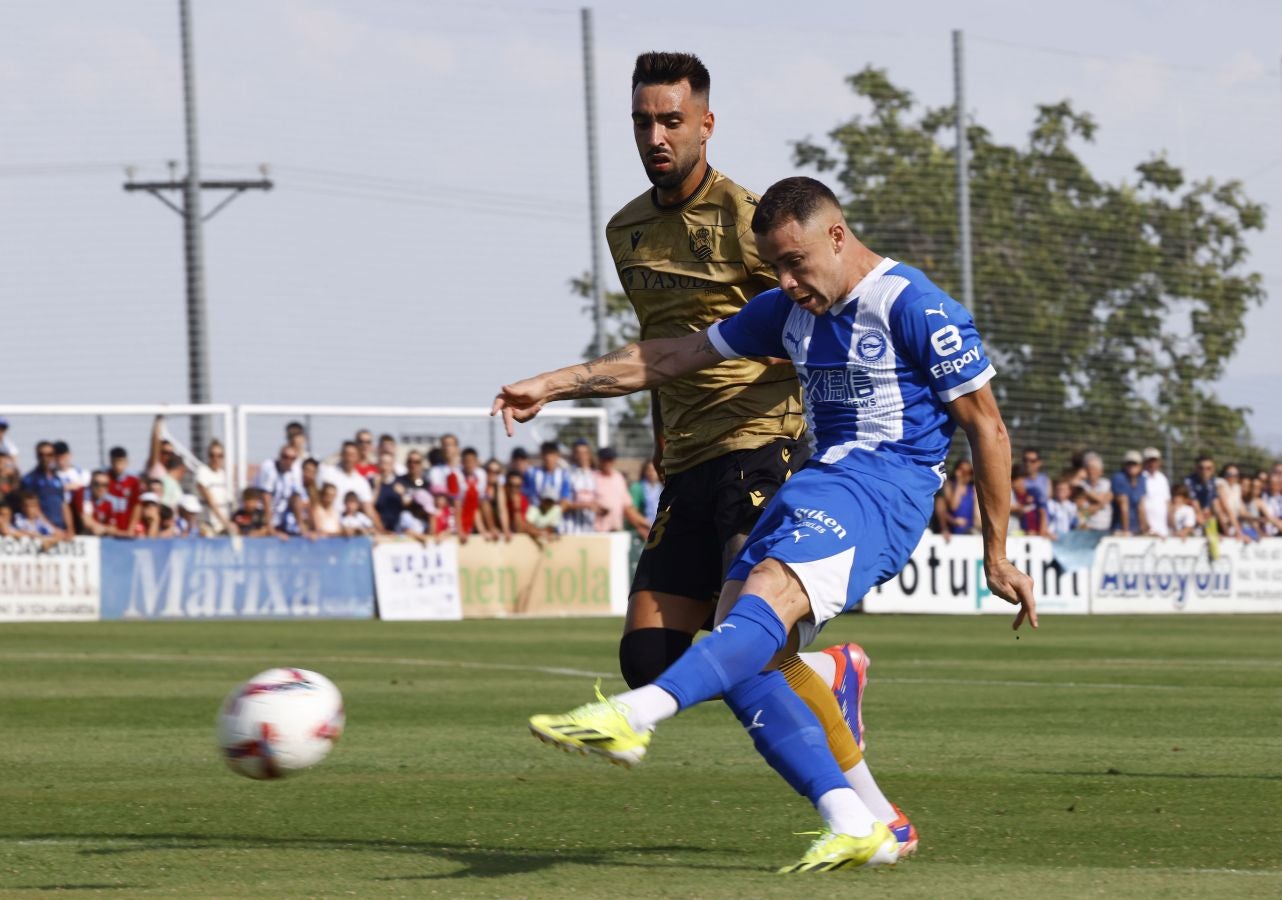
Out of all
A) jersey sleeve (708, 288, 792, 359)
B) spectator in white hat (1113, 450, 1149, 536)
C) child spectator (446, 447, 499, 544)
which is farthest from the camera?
spectator in white hat (1113, 450, 1149, 536)

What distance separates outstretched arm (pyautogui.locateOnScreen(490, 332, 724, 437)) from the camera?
630 cm

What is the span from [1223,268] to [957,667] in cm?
2286

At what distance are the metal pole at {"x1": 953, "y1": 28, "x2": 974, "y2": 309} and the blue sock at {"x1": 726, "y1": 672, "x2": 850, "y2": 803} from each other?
27.1 m

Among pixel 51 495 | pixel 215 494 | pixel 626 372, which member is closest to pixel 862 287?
pixel 626 372

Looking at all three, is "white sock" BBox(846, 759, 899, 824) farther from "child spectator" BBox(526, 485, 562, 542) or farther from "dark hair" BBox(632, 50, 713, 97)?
"child spectator" BBox(526, 485, 562, 542)

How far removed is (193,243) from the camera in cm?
3089

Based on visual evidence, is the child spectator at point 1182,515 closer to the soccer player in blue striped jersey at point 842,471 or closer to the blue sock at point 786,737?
the soccer player in blue striped jersey at point 842,471

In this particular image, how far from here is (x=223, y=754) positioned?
250 inches

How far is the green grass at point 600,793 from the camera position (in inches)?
225

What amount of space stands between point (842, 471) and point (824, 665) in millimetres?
1127

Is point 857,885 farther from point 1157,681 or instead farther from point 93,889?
point 1157,681

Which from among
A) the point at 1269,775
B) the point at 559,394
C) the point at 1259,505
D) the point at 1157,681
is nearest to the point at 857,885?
the point at 559,394

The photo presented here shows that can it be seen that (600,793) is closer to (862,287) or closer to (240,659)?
(862,287)

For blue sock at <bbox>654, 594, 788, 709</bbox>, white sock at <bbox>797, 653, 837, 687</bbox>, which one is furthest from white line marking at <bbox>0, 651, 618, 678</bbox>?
blue sock at <bbox>654, 594, 788, 709</bbox>
